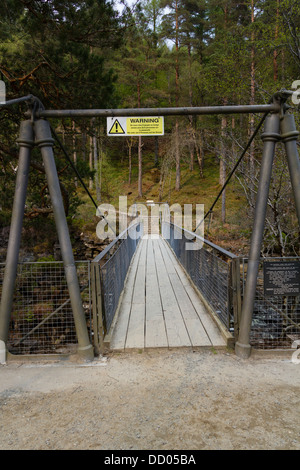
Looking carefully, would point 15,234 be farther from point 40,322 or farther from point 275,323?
point 275,323

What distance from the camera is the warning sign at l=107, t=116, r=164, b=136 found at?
2854mm

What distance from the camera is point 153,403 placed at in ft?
6.79

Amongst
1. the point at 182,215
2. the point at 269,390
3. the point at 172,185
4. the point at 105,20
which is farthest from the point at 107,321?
the point at 172,185

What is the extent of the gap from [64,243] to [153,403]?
163cm

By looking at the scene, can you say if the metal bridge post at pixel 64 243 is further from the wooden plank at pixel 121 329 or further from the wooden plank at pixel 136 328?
the wooden plank at pixel 136 328

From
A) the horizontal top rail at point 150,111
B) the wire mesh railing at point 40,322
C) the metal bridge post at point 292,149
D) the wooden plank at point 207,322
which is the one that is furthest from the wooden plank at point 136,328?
the horizontal top rail at point 150,111

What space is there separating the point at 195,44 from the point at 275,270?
24.8 metres

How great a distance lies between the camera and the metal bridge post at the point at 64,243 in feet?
8.89

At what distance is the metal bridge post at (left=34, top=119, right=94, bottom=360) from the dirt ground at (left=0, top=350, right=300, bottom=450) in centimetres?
22

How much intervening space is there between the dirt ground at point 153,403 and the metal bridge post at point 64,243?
0.72 ft

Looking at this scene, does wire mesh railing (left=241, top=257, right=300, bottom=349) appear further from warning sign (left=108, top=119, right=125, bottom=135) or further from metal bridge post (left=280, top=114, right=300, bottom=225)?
warning sign (left=108, top=119, right=125, bottom=135)

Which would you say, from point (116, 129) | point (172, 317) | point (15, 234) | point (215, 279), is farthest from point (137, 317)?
point (116, 129)
